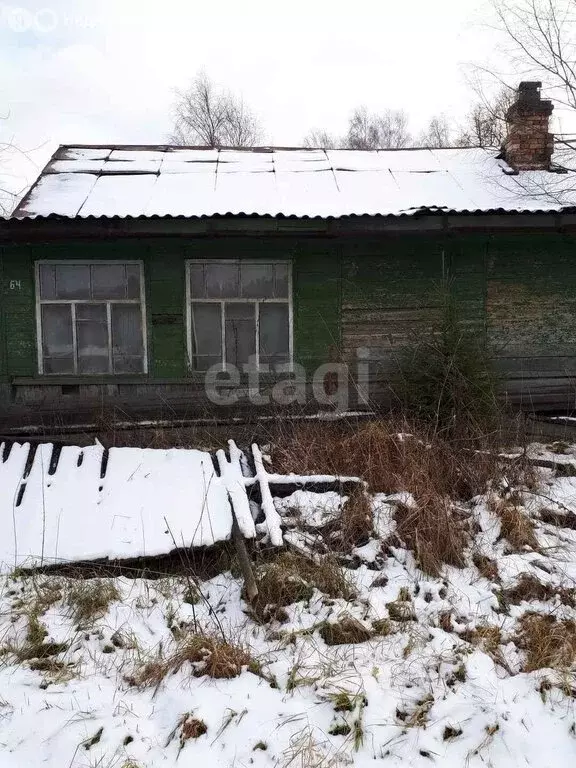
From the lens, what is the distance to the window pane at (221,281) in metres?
6.89

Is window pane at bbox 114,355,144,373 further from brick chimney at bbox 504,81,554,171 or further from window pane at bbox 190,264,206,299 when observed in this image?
brick chimney at bbox 504,81,554,171

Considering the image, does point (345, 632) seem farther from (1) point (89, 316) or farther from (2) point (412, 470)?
(1) point (89, 316)

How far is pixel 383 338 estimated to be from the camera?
705 centimetres

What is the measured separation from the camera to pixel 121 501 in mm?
4230

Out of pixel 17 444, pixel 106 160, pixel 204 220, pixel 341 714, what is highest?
pixel 106 160

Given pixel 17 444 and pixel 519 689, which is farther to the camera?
pixel 17 444

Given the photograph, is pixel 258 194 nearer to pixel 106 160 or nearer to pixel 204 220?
pixel 204 220

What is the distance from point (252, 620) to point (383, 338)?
4.51 meters

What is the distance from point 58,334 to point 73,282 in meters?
0.69

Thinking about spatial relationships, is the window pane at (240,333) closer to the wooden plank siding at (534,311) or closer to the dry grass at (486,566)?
the wooden plank siding at (534,311)

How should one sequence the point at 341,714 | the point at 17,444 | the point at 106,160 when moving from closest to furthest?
the point at 341,714
the point at 17,444
the point at 106,160

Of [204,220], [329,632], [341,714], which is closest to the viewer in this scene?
[341,714]

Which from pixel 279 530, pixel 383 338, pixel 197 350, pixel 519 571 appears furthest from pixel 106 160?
pixel 519 571

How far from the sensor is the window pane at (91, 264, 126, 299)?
682 centimetres
